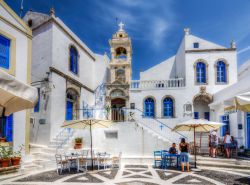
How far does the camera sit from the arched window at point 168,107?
1894cm

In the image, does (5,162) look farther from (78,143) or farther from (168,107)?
(168,107)

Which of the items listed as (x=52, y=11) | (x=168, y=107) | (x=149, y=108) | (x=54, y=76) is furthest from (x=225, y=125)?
(x=52, y=11)

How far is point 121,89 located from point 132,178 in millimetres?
11197

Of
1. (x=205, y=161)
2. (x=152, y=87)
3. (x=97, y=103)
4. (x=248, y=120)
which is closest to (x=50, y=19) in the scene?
(x=97, y=103)

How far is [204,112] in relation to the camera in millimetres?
19047

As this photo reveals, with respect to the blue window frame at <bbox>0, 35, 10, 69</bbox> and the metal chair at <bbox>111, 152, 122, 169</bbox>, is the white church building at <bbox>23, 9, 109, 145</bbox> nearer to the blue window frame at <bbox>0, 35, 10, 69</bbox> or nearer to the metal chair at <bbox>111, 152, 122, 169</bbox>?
the blue window frame at <bbox>0, 35, 10, 69</bbox>

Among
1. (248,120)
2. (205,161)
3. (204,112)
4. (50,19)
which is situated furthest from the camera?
(204,112)

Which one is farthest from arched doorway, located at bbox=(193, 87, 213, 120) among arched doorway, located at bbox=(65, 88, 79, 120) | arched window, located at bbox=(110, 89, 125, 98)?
arched doorway, located at bbox=(65, 88, 79, 120)

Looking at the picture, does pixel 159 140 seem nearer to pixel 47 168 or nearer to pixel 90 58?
pixel 47 168

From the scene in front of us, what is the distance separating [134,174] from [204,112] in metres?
11.7

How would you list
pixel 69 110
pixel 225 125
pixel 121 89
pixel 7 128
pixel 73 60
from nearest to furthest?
pixel 7 128
pixel 69 110
pixel 225 125
pixel 73 60
pixel 121 89

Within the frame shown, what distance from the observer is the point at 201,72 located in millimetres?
19109

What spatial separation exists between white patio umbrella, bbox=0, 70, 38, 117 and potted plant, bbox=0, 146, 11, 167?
7.00 m

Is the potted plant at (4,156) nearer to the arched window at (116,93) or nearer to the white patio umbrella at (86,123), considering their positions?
the white patio umbrella at (86,123)
